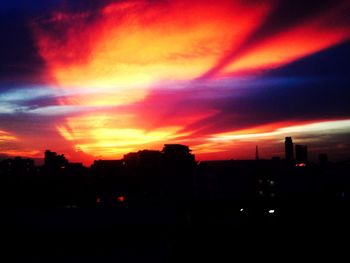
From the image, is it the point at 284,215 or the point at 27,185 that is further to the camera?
the point at 27,185

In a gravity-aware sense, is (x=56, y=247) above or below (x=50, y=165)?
below

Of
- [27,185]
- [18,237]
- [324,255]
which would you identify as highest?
[27,185]

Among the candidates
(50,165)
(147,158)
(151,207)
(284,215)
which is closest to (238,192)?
(147,158)

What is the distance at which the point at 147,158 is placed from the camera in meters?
48.4

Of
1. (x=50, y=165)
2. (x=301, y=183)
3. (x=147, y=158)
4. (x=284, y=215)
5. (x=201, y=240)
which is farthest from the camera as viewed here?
(x=301, y=183)

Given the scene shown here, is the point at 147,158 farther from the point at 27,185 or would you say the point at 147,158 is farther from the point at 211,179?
the point at 27,185

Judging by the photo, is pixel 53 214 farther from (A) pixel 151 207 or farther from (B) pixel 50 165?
(B) pixel 50 165

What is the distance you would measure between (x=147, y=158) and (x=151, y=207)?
23979mm

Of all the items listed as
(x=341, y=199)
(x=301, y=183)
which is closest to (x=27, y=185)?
(x=341, y=199)

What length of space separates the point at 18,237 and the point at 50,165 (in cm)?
3800

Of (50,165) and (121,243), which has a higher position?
(50,165)

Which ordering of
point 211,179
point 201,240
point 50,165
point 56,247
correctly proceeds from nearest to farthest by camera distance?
point 56,247 → point 201,240 → point 211,179 → point 50,165

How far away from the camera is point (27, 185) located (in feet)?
126

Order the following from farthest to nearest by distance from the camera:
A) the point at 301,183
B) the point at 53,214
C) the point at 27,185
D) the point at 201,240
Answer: the point at 301,183, the point at 27,185, the point at 201,240, the point at 53,214
